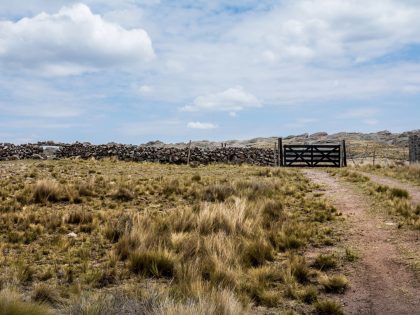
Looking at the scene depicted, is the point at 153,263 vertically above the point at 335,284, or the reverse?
the point at 153,263

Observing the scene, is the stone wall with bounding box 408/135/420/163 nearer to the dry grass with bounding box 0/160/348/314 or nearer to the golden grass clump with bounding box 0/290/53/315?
the dry grass with bounding box 0/160/348/314

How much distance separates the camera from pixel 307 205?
603 inches

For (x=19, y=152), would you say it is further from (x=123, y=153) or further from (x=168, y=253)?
(x=168, y=253)

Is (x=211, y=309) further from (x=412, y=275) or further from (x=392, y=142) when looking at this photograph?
(x=392, y=142)

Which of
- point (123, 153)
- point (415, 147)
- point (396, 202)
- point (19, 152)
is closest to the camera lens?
point (396, 202)

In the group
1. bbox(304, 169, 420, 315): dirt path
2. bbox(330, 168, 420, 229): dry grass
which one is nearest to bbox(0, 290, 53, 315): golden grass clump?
bbox(304, 169, 420, 315): dirt path

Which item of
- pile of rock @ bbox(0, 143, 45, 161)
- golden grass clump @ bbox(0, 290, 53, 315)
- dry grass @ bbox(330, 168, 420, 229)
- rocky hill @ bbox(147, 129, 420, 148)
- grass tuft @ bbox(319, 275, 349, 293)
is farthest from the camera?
rocky hill @ bbox(147, 129, 420, 148)

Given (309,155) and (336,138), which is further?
(336,138)

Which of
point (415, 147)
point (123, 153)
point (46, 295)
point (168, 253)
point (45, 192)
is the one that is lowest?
point (46, 295)

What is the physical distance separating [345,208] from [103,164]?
1698cm

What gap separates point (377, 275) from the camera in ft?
29.2

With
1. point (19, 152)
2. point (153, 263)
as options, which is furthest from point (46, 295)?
point (19, 152)

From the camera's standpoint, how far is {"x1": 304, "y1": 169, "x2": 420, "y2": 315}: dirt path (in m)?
Answer: 7.56

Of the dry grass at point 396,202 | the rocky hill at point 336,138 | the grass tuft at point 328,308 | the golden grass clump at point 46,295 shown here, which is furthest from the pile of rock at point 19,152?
the rocky hill at point 336,138
